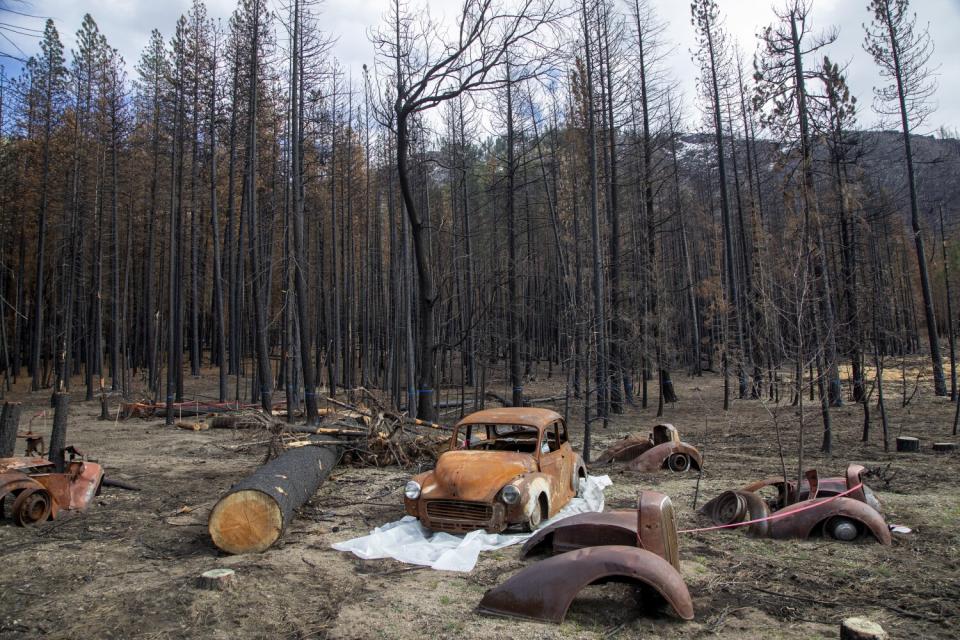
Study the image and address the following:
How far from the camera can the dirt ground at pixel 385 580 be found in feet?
14.0

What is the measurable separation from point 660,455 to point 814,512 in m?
4.19

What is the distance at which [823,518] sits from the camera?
6160mm

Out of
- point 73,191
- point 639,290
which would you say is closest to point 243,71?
point 73,191

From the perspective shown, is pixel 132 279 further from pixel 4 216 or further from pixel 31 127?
pixel 31 127

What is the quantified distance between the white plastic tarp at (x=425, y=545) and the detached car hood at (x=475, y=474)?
0.43 m

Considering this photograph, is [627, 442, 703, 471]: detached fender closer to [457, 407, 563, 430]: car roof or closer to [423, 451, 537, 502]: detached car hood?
[457, 407, 563, 430]: car roof

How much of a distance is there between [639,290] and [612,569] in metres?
22.1

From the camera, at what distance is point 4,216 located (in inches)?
1086

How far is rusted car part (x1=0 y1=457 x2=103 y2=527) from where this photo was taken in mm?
6824

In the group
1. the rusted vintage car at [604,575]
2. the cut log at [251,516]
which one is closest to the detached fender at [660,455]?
the rusted vintage car at [604,575]

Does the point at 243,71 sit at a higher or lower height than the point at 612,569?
higher

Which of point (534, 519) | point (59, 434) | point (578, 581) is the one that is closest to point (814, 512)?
point (534, 519)

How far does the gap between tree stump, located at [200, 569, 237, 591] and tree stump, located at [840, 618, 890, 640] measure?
4.57 metres

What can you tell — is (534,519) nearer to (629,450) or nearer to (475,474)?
(475,474)
